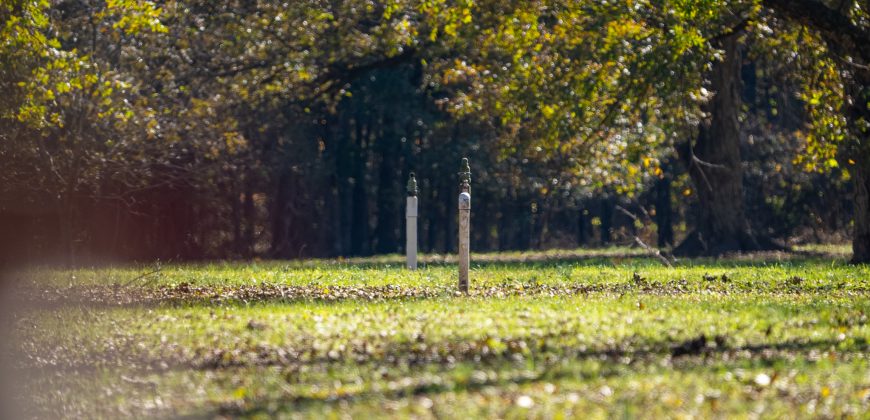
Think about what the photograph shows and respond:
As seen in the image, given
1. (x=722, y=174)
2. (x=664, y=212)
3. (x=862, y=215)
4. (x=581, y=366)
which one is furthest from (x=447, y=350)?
(x=664, y=212)

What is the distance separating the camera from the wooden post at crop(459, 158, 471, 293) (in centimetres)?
1709

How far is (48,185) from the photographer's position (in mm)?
32281

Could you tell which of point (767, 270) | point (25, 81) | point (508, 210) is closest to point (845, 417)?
point (767, 270)

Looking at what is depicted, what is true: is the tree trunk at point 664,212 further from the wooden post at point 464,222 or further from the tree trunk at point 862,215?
the wooden post at point 464,222

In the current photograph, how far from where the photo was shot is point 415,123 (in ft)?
145

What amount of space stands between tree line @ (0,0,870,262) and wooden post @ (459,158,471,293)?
444cm

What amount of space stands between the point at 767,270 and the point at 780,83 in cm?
1770

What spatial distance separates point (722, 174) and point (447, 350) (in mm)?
22092

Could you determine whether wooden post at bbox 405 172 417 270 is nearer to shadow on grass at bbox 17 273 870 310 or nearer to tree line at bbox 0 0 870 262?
shadow on grass at bbox 17 273 870 310

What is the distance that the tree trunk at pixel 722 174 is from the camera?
105ft

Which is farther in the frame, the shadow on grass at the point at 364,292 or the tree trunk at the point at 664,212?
the tree trunk at the point at 664,212

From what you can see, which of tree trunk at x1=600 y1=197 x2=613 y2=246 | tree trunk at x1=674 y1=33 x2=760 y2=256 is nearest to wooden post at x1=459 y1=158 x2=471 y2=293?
tree trunk at x1=674 y1=33 x2=760 y2=256

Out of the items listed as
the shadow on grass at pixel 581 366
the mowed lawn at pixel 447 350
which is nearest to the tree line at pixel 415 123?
the mowed lawn at pixel 447 350

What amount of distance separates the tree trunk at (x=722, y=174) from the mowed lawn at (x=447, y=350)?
12.5 meters
